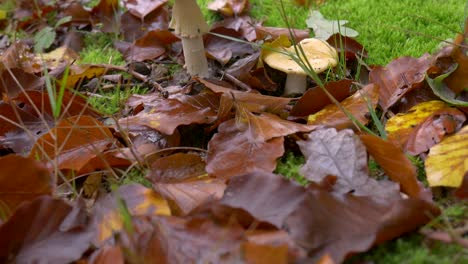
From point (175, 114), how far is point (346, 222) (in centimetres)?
70

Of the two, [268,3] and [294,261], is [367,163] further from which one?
[268,3]

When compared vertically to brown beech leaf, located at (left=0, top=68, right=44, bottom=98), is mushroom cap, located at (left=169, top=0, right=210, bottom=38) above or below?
above

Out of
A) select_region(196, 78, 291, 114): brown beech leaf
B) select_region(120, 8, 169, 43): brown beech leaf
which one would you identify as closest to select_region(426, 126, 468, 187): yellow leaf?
select_region(196, 78, 291, 114): brown beech leaf

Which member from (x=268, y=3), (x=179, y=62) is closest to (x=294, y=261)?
(x=179, y=62)

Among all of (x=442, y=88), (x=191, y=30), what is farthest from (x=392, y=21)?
(x=191, y=30)

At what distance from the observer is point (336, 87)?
4.76ft

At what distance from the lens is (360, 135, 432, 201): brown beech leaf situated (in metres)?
1.06

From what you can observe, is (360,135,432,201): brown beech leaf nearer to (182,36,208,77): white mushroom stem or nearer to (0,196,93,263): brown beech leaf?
(0,196,93,263): brown beech leaf

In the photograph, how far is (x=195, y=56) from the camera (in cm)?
179

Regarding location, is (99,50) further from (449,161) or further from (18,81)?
(449,161)

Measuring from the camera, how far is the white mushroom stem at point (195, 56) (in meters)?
1.77

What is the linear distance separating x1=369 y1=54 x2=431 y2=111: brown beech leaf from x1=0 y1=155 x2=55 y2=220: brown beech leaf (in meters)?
1.02

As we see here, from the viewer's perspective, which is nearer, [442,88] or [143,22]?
[442,88]

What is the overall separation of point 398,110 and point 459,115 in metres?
0.23
